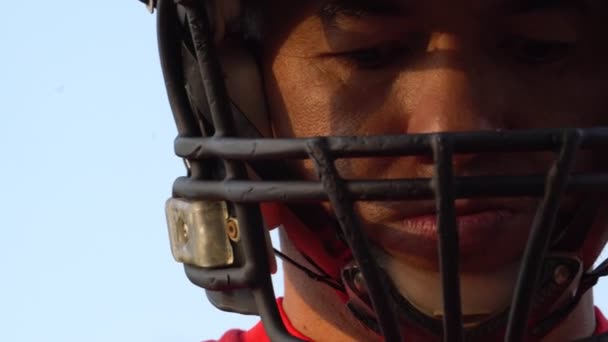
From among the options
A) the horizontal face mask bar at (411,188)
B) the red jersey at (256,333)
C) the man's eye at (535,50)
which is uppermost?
the man's eye at (535,50)

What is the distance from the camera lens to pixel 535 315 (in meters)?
2.91

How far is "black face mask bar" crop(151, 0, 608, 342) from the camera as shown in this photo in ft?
8.04

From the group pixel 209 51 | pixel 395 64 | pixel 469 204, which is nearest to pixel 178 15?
Result: pixel 209 51

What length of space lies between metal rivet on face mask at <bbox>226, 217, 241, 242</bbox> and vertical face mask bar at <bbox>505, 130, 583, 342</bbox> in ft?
1.74

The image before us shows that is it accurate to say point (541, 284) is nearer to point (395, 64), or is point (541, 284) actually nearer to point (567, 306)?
point (567, 306)

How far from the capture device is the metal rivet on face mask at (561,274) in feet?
9.25

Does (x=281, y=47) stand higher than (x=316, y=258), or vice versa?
(x=281, y=47)

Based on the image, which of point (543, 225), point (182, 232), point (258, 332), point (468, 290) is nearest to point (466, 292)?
point (468, 290)

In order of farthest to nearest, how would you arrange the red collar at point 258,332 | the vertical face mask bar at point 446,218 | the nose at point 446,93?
the red collar at point 258,332 → the nose at point 446,93 → the vertical face mask bar at point 446,218

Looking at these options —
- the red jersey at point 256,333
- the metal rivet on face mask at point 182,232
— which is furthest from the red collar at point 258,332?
the metal rivet on face mask at point 182,232

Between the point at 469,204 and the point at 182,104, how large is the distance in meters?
0.54

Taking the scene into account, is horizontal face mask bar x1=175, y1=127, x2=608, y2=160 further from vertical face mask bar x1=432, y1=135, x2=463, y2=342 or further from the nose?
the nose

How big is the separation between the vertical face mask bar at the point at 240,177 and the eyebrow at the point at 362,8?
23 centimetres

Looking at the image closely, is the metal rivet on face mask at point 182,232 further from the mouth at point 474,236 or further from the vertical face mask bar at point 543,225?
the vertical face mask bar at point 543,225
